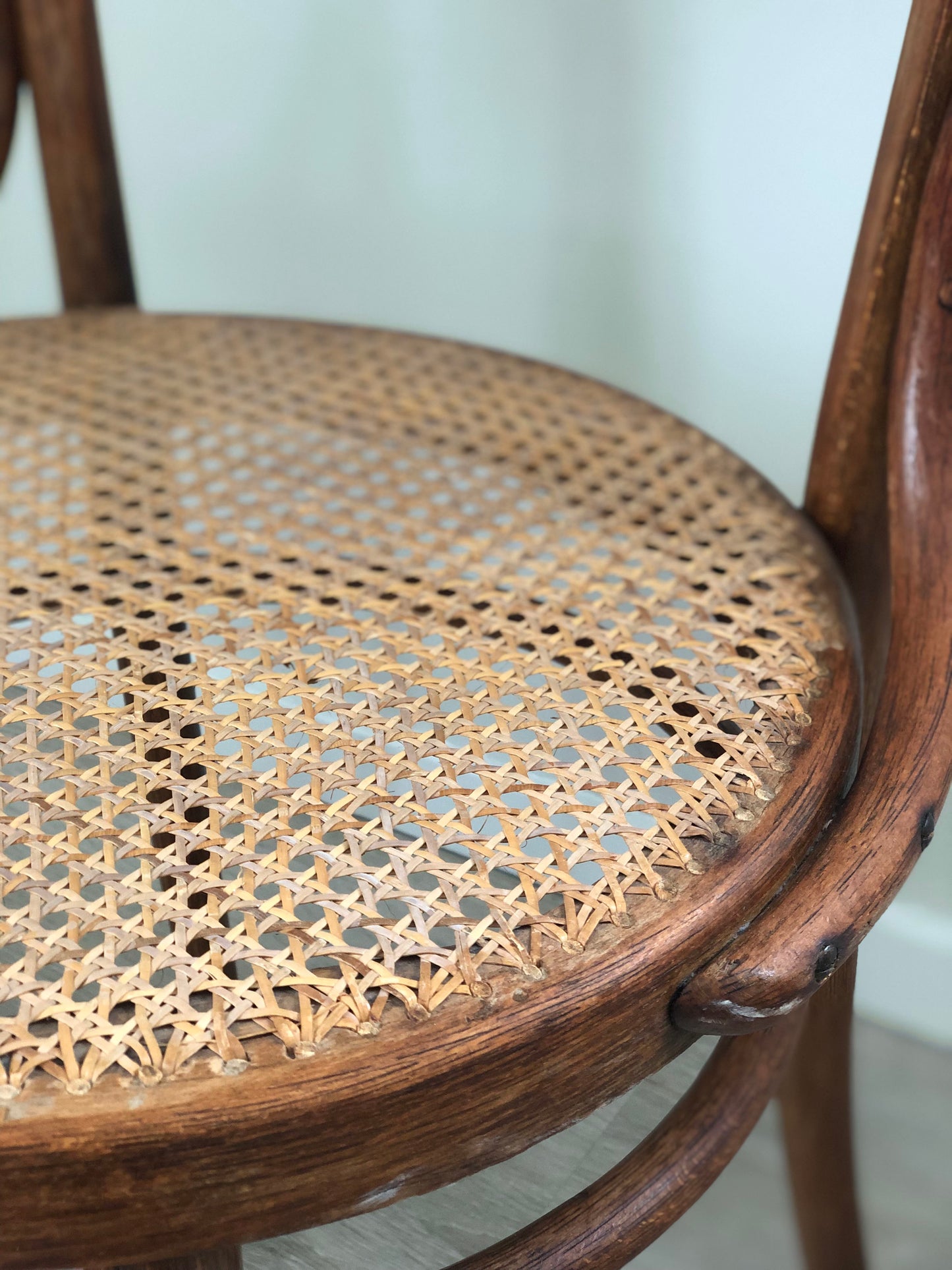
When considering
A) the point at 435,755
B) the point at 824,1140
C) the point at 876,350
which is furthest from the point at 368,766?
the point at 824,1140

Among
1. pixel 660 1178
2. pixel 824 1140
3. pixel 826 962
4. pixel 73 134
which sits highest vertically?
pixel 73 134

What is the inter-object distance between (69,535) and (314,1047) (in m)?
0.27

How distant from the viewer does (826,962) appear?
34 centimetres

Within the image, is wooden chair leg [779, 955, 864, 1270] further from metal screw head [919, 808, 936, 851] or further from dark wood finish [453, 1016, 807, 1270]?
metal screw head [919, 808, 936, 851]

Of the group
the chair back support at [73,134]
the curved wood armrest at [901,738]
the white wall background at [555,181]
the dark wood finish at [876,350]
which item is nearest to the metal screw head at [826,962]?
the curved wood armrest at [901,738]

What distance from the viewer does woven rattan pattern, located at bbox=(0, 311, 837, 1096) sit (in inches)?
12.4

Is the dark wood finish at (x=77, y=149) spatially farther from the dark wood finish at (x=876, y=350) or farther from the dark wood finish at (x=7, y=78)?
the dark wood finish at (x=876, y=350)

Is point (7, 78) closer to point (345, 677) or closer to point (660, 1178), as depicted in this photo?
point (345, 677)

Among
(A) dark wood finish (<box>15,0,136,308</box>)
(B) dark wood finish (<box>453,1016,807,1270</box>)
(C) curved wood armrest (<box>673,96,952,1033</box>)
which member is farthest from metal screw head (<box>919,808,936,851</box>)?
(A) dark wood finish (<box>15,0,136,308</box>)

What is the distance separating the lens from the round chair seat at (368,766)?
0.30 m

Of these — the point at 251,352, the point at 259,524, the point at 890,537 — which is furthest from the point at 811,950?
the point at 251,352

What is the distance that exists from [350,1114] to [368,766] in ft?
0.36

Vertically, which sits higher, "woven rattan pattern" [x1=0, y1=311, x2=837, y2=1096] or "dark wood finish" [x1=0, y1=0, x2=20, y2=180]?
"dark wood finish" [x1=0, y1=0, x2=20, y2=180]

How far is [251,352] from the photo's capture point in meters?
0.63
